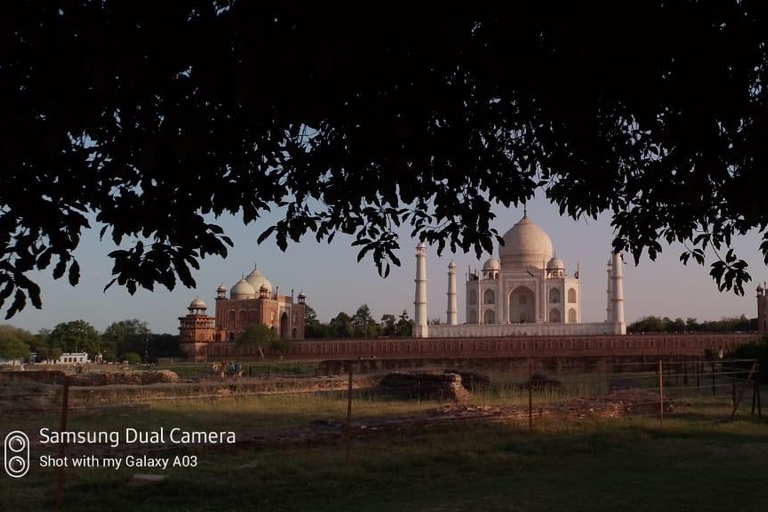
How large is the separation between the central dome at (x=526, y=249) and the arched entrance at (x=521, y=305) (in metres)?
1.70

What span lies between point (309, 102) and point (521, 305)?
50.8 meters

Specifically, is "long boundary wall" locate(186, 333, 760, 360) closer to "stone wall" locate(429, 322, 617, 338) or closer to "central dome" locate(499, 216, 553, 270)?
"stone wall" locate(429, 322, 617, 338)

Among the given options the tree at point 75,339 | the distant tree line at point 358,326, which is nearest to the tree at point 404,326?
the distant tree line at point 358,326

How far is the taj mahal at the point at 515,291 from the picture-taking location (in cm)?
4834

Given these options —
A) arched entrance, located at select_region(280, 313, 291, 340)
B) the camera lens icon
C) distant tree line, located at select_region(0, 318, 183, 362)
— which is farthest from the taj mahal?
the camera lens icon

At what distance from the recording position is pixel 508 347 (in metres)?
43.0

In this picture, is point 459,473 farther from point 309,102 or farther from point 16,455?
point 309,102

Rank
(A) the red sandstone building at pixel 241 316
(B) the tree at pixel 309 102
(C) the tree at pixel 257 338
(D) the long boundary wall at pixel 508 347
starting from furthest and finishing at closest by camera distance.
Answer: (A) the red sandstone building at pixel 241 316 < (C) the tree at pixel 257 338 < (D) the long boundary wall at pixel 508 347 < (B) the tree at pixel 309 102

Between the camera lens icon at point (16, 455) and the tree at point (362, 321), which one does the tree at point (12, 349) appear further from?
the camera lens icon at point (16, 455)

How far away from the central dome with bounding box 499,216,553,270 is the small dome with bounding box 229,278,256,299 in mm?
18374

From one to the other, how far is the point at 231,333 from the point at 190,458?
47588mm

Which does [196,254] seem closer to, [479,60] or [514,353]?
[479,60]

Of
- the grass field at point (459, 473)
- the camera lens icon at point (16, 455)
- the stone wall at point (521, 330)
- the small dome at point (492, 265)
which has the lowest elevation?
the grass field at point (459, 473)

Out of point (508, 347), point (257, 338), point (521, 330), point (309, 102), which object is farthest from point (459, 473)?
point (257, 338)
